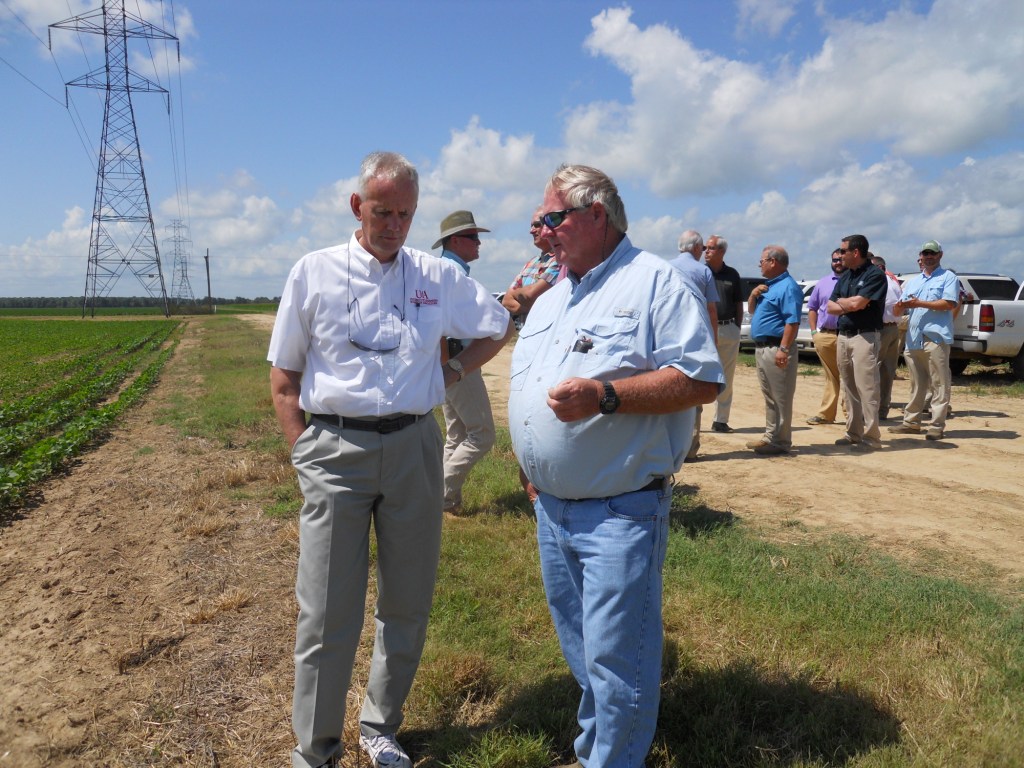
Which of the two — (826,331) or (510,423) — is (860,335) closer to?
(826,331)

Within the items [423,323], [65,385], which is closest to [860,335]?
[423,323]

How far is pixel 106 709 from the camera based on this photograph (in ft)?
10.8

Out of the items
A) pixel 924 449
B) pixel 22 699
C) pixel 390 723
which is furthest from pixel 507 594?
pixel 924 449

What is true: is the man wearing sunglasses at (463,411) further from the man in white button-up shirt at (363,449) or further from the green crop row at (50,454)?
the green crop row at (50,454)

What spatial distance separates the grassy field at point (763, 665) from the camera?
111 inches

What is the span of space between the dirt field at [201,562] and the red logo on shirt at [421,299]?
184 cm

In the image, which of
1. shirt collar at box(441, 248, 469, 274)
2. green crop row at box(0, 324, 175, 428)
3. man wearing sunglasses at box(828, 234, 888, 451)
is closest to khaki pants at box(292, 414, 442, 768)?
shirt collar at box(441, 248, 469, 274)

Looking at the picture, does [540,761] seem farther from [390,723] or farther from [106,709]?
[106,709]

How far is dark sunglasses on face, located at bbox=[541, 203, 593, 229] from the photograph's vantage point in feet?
8.12

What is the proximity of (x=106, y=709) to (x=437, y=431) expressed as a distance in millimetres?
1941

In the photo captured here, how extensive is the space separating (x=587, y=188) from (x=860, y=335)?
649cm

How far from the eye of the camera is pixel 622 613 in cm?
235

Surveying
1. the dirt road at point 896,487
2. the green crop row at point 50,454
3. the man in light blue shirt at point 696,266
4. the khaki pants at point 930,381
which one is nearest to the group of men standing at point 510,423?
the dirt road at point 896,487

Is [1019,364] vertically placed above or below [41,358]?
above
